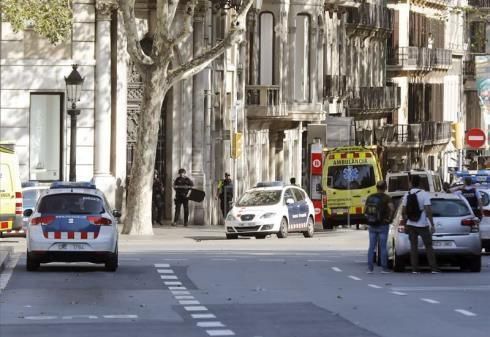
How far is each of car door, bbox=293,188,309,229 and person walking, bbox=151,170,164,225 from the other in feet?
18.8

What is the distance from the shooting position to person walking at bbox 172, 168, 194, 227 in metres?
56.1

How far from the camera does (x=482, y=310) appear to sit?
78.9ft

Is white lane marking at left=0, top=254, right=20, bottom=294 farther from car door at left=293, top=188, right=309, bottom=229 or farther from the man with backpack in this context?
car door at left=293, top=188, right=309, bottom=229

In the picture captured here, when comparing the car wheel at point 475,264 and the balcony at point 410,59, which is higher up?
the balcony at point 410,59

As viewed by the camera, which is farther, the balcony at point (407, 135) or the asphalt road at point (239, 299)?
the balcony at point (407, 135)

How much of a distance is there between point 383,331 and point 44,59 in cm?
3474

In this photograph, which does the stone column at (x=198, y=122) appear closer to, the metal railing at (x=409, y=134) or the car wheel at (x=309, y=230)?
the car wheel at (x=309, y=230)

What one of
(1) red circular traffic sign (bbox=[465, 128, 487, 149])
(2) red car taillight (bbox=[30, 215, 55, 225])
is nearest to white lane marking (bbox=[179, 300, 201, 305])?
(2) red car taillight (bbox=[30, 215, 55, 225])

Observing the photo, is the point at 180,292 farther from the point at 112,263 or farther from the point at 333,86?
the point at 333,86

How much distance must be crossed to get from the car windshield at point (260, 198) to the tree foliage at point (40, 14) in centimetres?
815

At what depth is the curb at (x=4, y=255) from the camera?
3303 centimetres

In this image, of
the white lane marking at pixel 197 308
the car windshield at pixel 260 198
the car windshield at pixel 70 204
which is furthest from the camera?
the car windshield at pixel 260 198

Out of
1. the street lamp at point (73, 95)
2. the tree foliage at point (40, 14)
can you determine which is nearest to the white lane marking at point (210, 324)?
the tree foliage at point (40, 14)

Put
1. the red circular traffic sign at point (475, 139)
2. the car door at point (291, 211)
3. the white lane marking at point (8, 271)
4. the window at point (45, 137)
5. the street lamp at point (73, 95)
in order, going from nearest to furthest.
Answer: the white lane marking at point (8, 271) → the street lamp at point (73, 95) → the car door at point (291, 211) → the window at point (45, 137) → the red circular traffic sign at point (475, 139)
